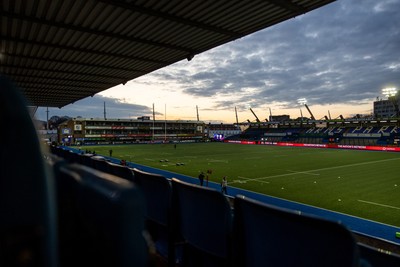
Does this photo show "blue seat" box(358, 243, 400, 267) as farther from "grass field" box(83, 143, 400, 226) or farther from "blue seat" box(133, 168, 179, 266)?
"grass field" box(83, 143, 400, 226)

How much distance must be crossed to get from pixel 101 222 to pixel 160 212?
252 cm

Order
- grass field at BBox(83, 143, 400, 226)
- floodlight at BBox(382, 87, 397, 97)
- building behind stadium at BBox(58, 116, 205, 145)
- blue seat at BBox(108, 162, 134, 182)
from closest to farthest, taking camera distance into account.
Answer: blue seat at BBox(108, 162, 134, 182) < grass field at BBox(83, 143, 400, 226) < floodlight at BBox(382, 87, 397, 97) < building behind stadium at BBox(58, 116, 205, 145)

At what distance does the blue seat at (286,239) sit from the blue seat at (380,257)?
1217 millimetres

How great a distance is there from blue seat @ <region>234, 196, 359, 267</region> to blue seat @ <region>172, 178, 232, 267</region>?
21cm

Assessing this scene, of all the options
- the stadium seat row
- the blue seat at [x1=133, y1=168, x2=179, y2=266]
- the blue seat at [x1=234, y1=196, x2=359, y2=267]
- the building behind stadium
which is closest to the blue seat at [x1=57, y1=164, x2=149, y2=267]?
the stadium seat row

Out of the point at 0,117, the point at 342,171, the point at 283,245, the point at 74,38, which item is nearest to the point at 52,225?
the point at 0,117

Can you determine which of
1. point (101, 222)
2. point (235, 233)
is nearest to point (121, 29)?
point (235, 233)

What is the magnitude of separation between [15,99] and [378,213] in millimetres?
18434

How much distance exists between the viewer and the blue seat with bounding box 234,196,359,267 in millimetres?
1699

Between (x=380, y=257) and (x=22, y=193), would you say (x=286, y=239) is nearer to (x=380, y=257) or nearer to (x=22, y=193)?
(x=380, y=257)

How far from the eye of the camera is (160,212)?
3.57m

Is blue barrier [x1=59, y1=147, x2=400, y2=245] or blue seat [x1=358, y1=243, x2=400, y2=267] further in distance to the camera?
blue barrier [x1=59, y1=147, x2=400, y2=245]

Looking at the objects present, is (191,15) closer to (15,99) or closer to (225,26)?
(225,26)

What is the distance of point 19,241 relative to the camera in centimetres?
86
